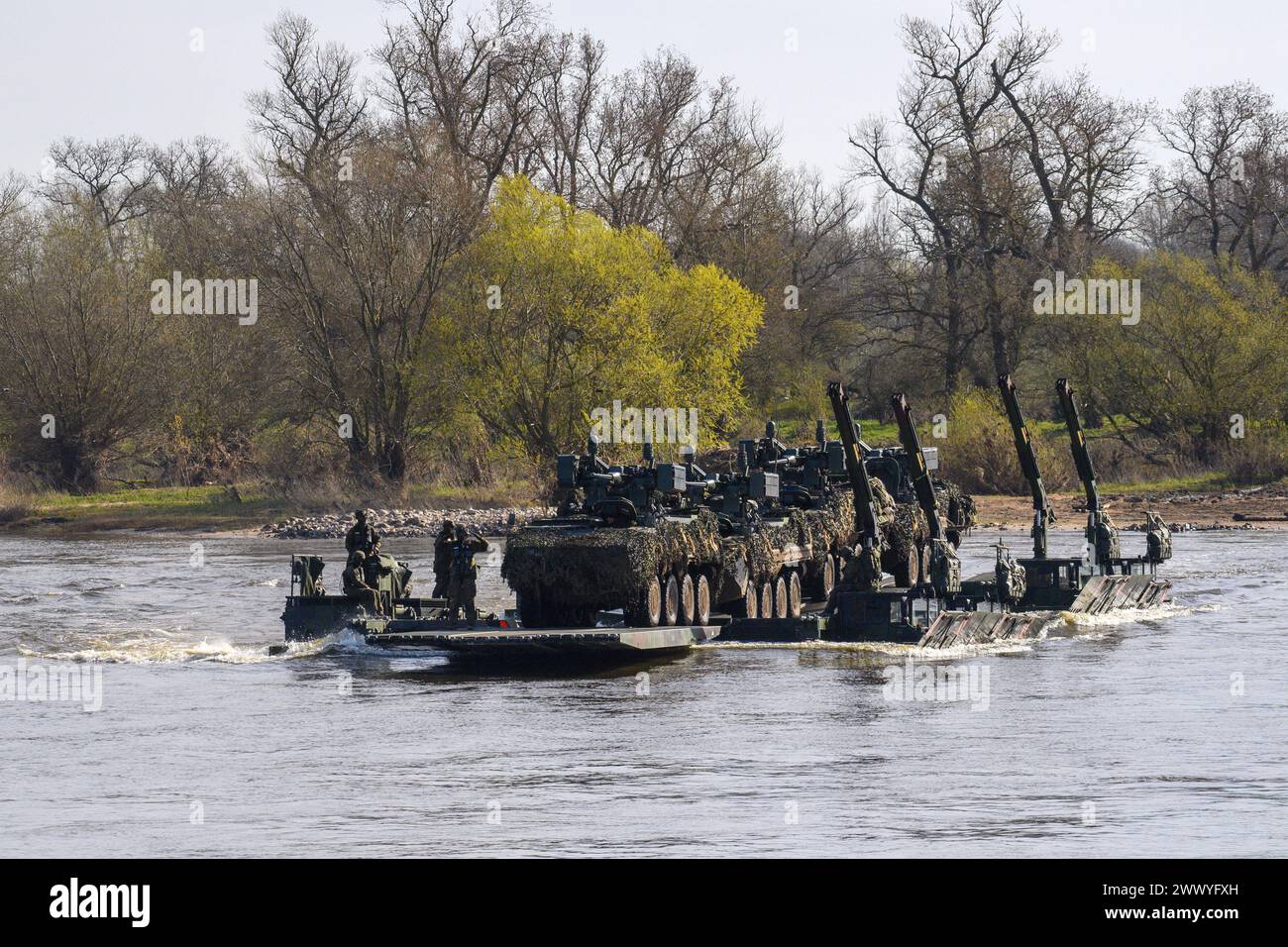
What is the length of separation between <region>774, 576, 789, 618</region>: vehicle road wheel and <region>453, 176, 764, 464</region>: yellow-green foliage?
2773cm

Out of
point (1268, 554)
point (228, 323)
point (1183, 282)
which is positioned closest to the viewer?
point (1268, 554)

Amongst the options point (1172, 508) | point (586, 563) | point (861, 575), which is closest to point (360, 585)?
point (586, 563)

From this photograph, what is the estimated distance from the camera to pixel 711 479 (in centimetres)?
3134

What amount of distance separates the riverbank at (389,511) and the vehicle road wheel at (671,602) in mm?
27309

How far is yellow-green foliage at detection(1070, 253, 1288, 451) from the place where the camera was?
5972cm

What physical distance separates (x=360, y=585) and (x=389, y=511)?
30374mm

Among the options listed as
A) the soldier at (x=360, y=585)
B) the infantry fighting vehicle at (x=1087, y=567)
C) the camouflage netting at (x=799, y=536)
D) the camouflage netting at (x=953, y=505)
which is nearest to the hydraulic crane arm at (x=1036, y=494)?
the infantry fighting vehicle at (x=1087, y=567)

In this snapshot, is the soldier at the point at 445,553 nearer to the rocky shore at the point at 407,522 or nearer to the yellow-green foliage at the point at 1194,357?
the rocky shore at the point at 407,522

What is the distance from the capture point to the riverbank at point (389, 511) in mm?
55031

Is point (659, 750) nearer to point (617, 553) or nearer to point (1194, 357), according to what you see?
point (617, 553)

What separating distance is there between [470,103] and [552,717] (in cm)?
5079
